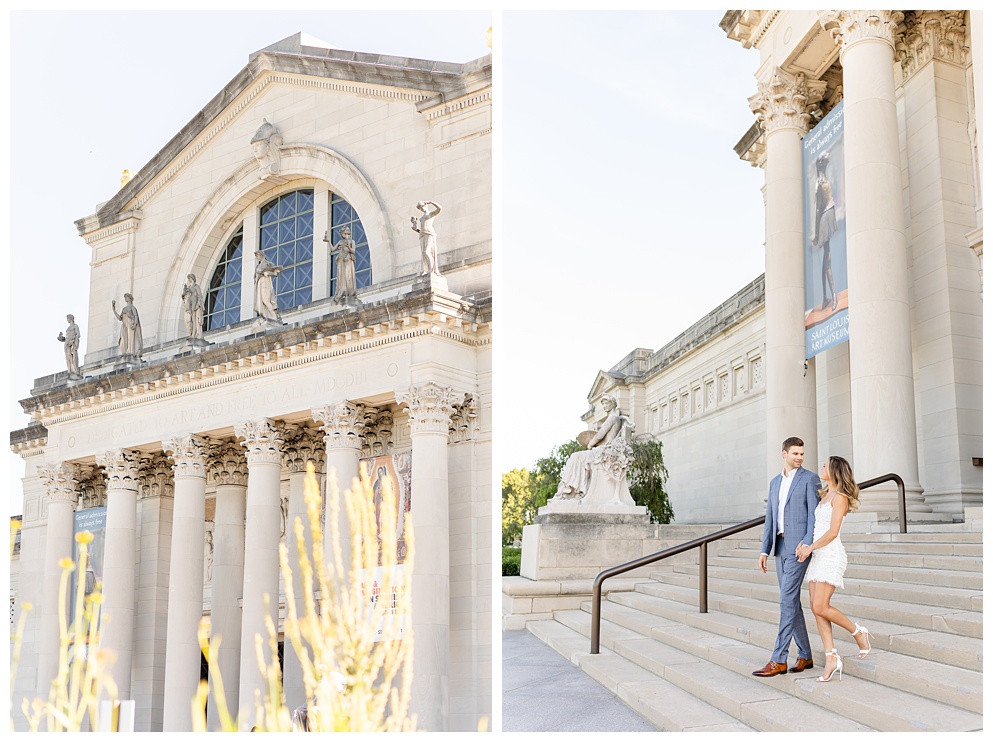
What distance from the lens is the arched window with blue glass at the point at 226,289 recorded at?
21.9m

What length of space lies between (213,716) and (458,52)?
12885 mm

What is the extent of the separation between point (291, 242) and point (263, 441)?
A: 17.0 ft

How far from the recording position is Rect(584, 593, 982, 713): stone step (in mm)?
5684

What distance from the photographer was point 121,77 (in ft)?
47.6

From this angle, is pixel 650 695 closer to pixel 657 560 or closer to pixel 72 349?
pixel 657 560

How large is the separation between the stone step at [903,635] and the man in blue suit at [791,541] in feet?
2.11

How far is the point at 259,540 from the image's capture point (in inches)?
682

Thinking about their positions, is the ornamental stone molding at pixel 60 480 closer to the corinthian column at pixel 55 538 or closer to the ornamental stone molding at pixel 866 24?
the corinthian column at pixel 55 538

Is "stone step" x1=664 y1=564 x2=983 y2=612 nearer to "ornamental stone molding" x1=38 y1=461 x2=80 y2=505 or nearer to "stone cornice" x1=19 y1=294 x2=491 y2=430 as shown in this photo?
"stone cornice" x1=19 y1=294 x2=491 y2=430

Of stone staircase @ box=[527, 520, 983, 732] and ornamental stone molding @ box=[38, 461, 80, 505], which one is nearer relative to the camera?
stone staircase @ box=[527, 520, 983, 732]

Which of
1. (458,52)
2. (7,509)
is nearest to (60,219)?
(458,52)

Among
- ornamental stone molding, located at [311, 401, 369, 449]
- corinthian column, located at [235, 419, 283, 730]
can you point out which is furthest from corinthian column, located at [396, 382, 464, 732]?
corinthian column, located at [235, 419, 283, 730]

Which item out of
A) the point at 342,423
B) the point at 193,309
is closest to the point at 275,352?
the point at 342,423

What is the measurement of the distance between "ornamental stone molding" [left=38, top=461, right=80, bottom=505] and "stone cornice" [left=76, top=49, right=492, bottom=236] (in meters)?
6.35
